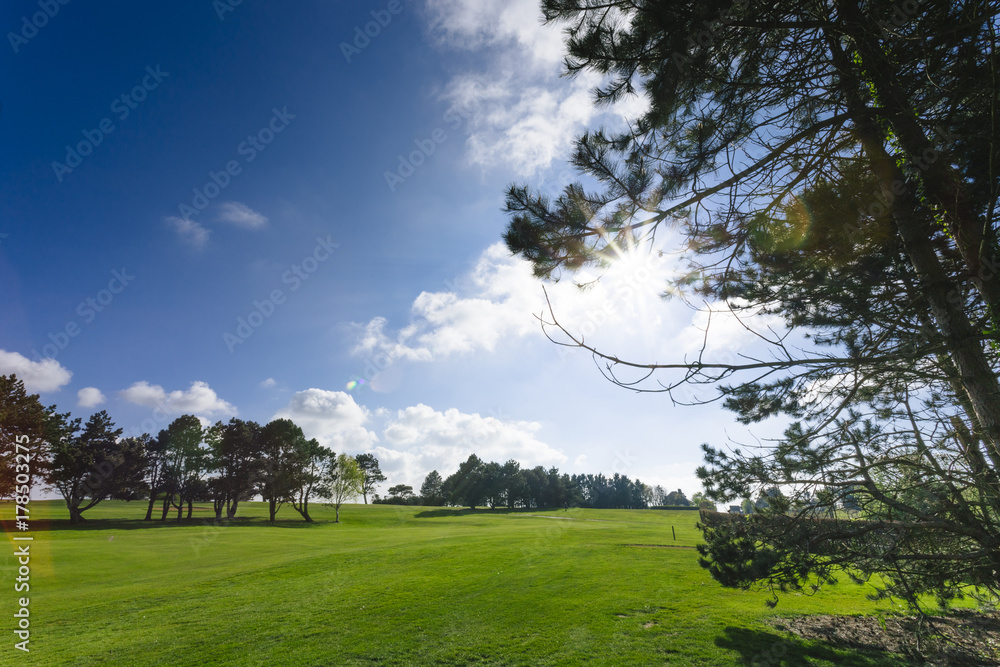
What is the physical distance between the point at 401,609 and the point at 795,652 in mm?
10249

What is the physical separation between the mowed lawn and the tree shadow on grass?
Answer: 0.05 m

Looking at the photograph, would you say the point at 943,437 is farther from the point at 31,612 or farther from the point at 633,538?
the point at 633,538

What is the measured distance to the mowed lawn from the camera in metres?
8.59

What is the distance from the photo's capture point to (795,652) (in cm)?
892

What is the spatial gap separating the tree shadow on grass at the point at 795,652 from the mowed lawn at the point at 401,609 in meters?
0.05

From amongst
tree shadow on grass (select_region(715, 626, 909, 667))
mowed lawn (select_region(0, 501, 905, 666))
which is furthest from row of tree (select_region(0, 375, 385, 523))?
tree shadow on grass (select_region(715, 626, 909, 667))

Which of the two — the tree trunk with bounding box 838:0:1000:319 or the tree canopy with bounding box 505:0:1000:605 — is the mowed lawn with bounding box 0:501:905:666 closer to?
the tree canopy with bounding box 505:0:1000:605

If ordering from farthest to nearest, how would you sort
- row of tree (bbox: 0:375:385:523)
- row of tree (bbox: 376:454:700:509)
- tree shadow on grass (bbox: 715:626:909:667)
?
row of tree (bbox: 376:454:700:509) < row of tree (bbox: 0:375:385:523) < tree shadow on grass (bbox: 715:626:909:667)

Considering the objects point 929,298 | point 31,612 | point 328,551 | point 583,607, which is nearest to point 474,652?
point 583,607

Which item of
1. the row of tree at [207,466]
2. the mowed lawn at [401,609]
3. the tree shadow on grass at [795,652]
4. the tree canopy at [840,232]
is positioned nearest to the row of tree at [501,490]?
the row of tree at [207,466]

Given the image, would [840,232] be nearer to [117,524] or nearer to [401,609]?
[401,609]

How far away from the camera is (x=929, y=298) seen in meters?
4.15

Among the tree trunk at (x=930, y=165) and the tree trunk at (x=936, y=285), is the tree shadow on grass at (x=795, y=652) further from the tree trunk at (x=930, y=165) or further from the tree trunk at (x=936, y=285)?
the tree trunk at (x=930, y=165)

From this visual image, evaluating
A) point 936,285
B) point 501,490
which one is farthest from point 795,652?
point 501,490
